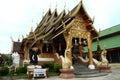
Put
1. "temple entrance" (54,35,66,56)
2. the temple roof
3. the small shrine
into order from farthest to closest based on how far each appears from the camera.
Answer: "temple entrance" (54,35,66,56), the temple roof, the small shrine

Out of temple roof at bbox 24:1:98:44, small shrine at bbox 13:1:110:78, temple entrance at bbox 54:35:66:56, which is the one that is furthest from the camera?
temple entrance at bbox 54:35:66:56

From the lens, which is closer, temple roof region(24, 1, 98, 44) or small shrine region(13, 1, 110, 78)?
small shrine region(13, 1, 110, 78)

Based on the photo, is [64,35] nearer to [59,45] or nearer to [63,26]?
[63,26]

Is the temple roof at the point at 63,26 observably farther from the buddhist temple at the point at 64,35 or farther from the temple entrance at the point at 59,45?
the temple entrance at the point at 59,45

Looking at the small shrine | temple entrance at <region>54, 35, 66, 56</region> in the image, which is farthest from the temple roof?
temple entrance at <region>54, 35, 66, 56</region>

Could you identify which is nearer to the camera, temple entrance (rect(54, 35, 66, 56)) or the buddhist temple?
the buddhist temple

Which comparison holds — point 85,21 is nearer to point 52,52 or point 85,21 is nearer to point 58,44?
point 58,44

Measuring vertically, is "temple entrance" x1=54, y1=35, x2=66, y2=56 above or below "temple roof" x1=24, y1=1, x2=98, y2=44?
below

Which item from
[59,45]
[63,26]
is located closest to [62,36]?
[59,45]

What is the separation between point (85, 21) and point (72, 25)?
186 cm

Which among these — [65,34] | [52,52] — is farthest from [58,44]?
[65,34]

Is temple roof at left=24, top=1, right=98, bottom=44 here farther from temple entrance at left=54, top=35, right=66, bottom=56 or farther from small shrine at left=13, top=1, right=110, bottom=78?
temple entrance at left=54, top=35, right=66, bottom=56

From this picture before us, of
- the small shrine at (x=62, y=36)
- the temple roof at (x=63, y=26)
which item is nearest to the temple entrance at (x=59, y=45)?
the small shrine at (x=62, y=36)

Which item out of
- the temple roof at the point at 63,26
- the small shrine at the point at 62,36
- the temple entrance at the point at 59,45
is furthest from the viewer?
the temple entrance at the point at 59,45
